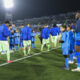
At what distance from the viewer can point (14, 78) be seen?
18.7ft

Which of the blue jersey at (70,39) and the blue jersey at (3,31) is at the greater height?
the blue jersey at (3,31)

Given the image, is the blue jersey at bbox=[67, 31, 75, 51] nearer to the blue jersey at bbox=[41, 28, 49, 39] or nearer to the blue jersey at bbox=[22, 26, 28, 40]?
the blue jersey at bbox=[22, 26, 28, 40]

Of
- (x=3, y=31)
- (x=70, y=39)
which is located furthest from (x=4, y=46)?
(x=70, y=39)

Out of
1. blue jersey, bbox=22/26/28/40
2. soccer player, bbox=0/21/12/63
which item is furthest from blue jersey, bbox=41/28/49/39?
soccer player, bbox=0/21/12/63

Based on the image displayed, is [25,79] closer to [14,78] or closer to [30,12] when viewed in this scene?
[14,78]

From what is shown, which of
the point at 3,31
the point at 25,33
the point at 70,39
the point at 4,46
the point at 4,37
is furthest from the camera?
the point at 25,33

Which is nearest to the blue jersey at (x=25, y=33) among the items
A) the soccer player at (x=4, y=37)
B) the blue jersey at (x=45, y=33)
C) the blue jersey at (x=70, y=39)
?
the blue jersey at (x=45, y=33)

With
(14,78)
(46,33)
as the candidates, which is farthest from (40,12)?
(14,78)

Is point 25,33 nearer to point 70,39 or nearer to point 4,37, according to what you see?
point 4,37

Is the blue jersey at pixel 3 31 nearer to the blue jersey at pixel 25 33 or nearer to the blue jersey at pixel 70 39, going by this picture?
the blue jersey at pixel 25 33

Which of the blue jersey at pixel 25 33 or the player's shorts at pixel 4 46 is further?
the blue jersey at pixel 25 33

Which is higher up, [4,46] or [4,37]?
A: [4,37]

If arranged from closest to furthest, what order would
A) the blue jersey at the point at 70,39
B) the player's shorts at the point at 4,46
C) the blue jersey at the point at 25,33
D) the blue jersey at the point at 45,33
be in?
the blue jersey at the point at 70,39
the player's shorts at the point at 4,46
the blue jersey at the point at 25,33
the blue jersey at the point at 45,33

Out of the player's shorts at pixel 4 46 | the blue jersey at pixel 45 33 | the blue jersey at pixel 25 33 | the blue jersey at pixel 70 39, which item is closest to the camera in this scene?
the blue jersey at pixel 70 39
